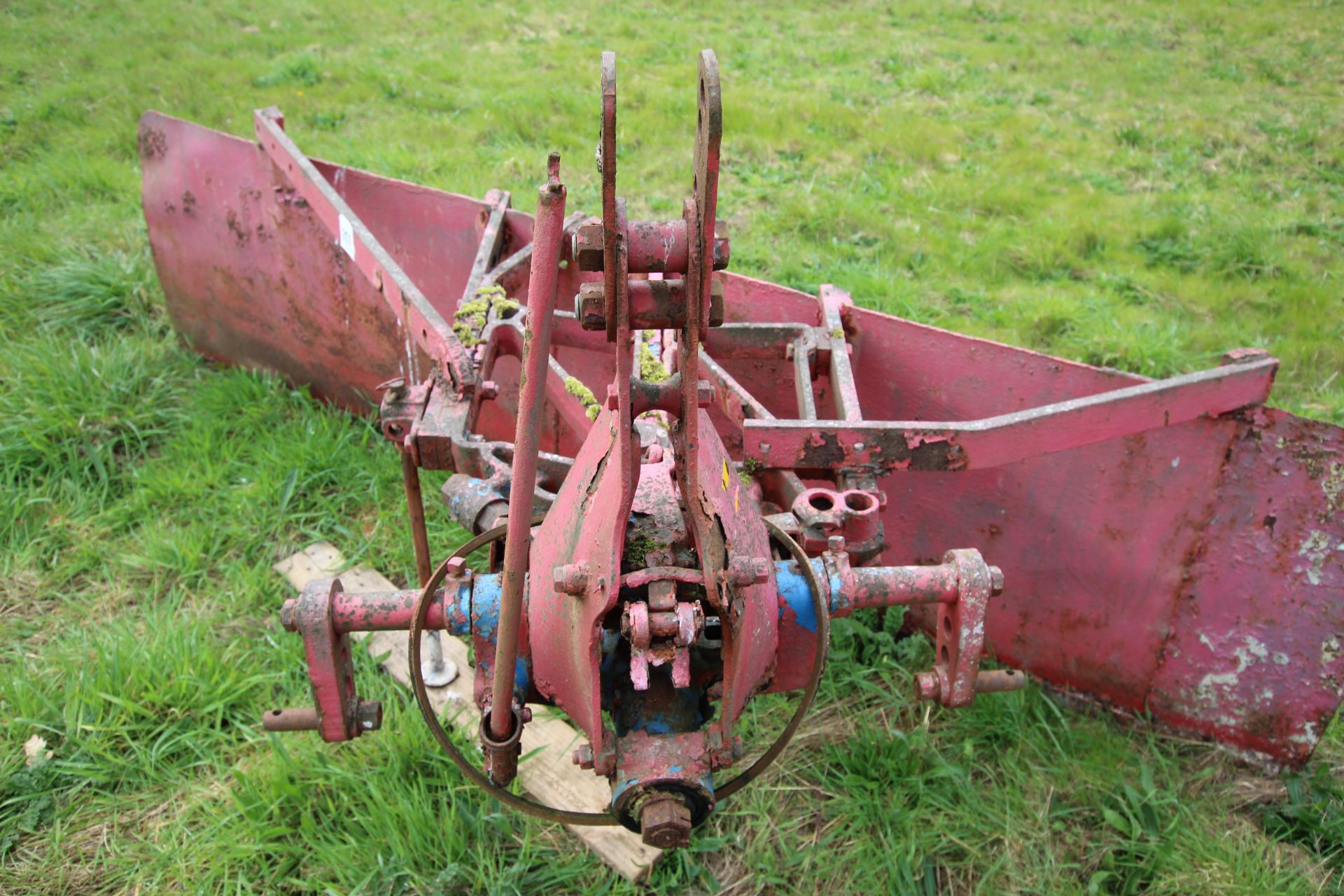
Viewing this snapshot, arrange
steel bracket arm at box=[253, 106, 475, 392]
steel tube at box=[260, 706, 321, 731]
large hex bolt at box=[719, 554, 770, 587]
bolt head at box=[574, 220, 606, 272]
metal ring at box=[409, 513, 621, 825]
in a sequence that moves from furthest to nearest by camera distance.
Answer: steel bracket arm at box=[253, 106, 475, 392]
steel tube at box=[260, 706, 321, 731]
metal ring at box=[409, 513, 621, 825]
large hex bolt at box=[719, 554, 770, 587]
bolt head at box=[574, 220, 606, 272]

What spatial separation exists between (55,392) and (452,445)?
2.08 metres

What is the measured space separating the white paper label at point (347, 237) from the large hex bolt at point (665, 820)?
Result: 72.0 inches

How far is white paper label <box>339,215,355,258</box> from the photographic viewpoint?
8.68 ft

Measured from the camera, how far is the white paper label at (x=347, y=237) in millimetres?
2646

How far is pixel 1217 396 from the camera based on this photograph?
2150 mm

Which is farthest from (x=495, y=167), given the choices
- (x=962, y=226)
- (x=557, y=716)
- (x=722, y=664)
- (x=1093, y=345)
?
(x=722, y=664)

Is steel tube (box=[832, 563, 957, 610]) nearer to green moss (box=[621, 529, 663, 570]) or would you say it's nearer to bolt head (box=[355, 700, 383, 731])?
green moss (box=[621, 529, 663, 570])

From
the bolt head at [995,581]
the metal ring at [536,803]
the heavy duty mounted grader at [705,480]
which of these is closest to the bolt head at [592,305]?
the heavy duty mounted grader at [705,480]

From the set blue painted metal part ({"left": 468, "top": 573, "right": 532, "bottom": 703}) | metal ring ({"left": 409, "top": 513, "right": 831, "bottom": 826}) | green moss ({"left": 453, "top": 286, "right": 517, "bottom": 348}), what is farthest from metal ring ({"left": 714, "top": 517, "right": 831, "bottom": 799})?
green moss ({"left": 453, "top": 286, "right": 517, "bottom": 348})

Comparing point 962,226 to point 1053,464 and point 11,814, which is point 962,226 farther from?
point 11,814

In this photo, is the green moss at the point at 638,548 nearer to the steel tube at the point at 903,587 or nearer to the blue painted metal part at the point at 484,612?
the blue painted metal part at the point at 484,612

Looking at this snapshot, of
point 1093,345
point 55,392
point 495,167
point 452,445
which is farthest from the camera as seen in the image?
point 495,167

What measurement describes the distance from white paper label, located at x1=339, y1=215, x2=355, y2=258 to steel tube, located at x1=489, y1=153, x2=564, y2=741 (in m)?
1.50

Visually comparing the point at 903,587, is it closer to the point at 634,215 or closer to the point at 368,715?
the point at 368,715
